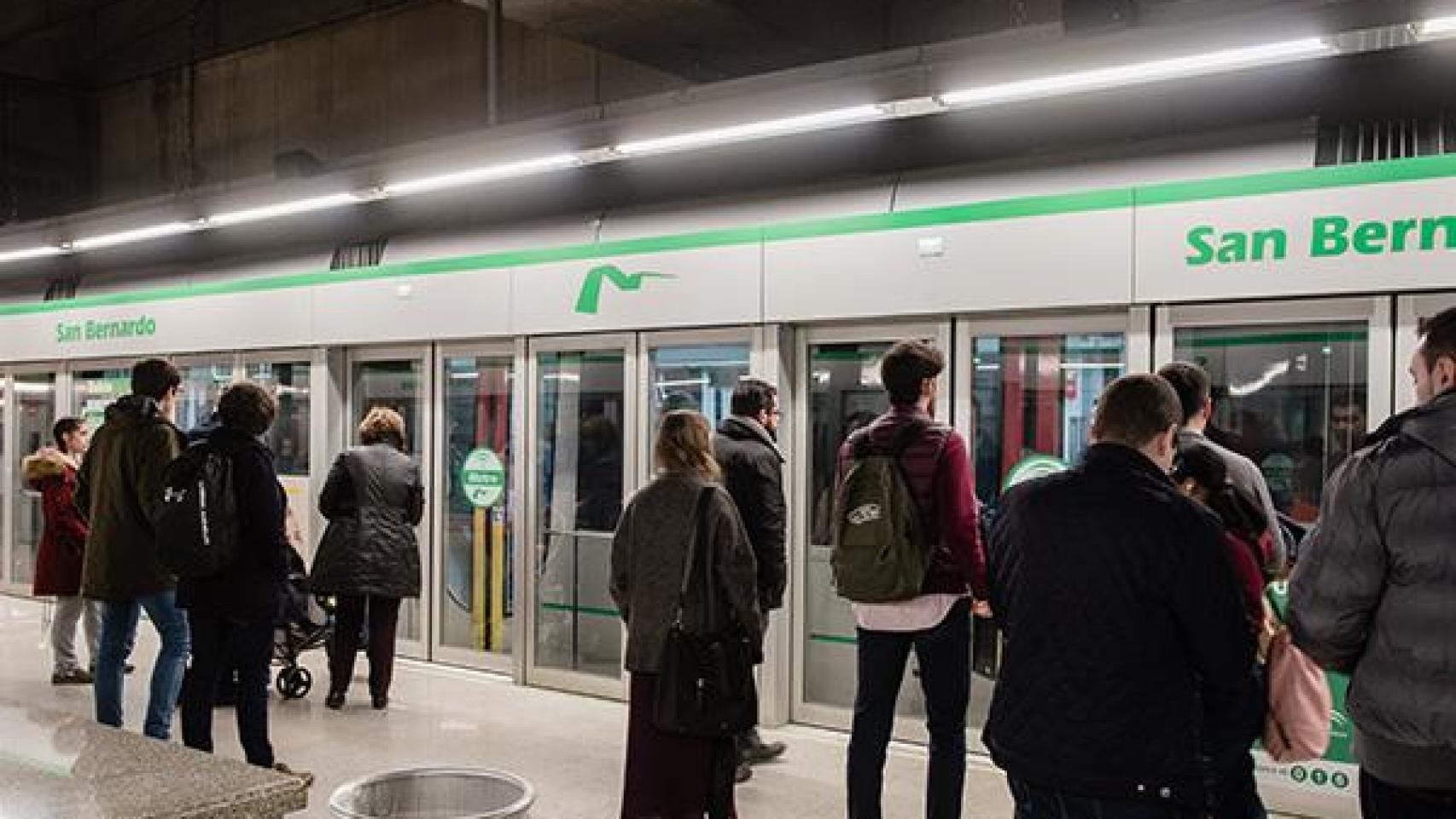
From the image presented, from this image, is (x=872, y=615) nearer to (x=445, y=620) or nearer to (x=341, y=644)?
(x=341, y=644)

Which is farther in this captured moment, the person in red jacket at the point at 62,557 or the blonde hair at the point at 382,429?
the person in red jacket at the point at 62,557

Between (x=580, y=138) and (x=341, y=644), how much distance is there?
281cm

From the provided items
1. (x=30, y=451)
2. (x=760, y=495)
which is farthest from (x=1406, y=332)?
(x=30, y=451)

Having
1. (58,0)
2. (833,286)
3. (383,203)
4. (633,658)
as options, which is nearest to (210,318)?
(383,203)

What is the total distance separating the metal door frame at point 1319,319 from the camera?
177 inches

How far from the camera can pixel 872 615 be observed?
12.6 ft

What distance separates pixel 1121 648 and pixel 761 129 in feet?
9.97

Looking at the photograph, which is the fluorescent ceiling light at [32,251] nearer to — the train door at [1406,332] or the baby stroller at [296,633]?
the baby stroller at [296,633]

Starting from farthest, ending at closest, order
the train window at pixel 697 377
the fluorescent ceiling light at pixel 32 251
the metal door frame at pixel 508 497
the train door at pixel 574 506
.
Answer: the fluorescent ceiling light at pixel 32 251, the metal door frame at pixel 508 497, the train door at pixel 574 506, the train window at pixel 697 377

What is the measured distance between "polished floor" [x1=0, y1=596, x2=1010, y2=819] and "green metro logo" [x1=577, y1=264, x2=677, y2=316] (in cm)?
208

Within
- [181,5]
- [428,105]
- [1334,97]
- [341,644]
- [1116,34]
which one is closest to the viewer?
[1116,34]

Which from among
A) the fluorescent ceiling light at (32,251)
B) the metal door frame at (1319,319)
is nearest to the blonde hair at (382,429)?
the fluorescent ceiling light at (32,251)

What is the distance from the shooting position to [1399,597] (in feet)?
7.09

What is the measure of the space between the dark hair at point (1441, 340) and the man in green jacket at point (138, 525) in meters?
4.13
